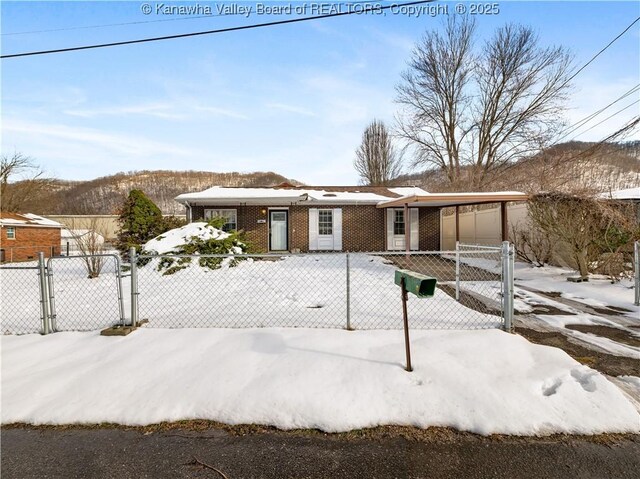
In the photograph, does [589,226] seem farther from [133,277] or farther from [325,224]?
[133,277]

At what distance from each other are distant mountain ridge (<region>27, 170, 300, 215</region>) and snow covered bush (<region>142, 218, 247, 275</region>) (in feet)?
178

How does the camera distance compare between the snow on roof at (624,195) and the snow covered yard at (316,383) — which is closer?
the snow covered yard at (316,383)

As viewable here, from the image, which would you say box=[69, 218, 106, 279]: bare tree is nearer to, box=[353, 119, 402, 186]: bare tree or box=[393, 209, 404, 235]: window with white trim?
box=[393, 209, 404, 235]: window with white trim

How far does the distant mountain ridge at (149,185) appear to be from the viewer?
68375 mm

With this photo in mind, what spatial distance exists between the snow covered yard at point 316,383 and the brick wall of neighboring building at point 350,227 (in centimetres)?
1138

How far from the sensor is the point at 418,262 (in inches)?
484

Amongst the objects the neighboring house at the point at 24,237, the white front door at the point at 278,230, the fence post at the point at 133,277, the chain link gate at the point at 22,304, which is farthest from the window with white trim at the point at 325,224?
the neighboring house at the point at 24,237

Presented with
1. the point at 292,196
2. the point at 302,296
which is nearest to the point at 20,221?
the point at 292,196

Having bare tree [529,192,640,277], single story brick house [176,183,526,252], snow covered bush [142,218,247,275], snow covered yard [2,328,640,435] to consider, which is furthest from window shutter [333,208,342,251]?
snow covered yard [2,328,640,435]

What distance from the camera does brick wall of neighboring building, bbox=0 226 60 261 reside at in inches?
701

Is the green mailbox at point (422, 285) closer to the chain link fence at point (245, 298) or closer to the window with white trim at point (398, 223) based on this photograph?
the chain link fence at point (245, 298)

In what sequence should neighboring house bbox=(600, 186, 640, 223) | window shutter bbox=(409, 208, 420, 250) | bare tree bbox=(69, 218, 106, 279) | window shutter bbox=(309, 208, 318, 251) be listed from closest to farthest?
1. neighboring house bbox=(600, 186, 640, 223)
2. bare tree bbox=(69, 218, 106, 279)
3. window shutter bbox=(309, 208, 318, 251)
4. window shutter bbox=(409, 208, 420, 250)

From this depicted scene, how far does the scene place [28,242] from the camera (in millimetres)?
19438

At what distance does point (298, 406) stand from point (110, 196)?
8872cm
